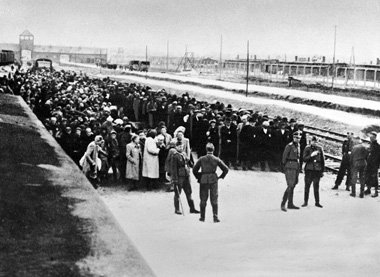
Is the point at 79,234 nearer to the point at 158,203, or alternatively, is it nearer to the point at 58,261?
the point at 58,261

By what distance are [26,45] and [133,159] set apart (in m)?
104

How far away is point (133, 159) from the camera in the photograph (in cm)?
1051

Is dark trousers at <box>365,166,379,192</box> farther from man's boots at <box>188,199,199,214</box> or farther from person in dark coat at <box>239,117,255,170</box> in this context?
man's boots at <box>188,199,199,214</box>

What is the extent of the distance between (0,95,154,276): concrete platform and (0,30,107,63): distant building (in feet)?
302

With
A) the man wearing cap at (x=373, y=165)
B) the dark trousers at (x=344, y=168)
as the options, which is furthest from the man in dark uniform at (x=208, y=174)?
the dark trousers at (x=344, y=168)

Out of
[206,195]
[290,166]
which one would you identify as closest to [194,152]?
[290,166]

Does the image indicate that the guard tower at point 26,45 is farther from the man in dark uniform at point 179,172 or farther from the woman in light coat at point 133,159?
the man in dark uniform at point 179,172

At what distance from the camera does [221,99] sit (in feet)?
120

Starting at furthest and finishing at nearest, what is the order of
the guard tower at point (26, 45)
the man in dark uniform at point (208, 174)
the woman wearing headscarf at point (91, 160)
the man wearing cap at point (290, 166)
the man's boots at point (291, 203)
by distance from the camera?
the guard tower at point (26, 45), the woman wearing headscarf at point (91, 160), the man's boots at point (291, 203), the man wearing cap at point (290, 166), the man in dark uniform at point (208, 174)

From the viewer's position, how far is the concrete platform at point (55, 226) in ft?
14.3

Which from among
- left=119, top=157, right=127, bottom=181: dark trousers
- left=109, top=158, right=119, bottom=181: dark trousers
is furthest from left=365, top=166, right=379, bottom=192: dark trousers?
left=109, top=158, right=119, bottom=181: dark trousers

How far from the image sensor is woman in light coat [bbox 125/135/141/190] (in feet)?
34.4

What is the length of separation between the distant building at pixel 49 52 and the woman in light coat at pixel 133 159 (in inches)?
3554

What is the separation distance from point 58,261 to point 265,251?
11.5 feet
